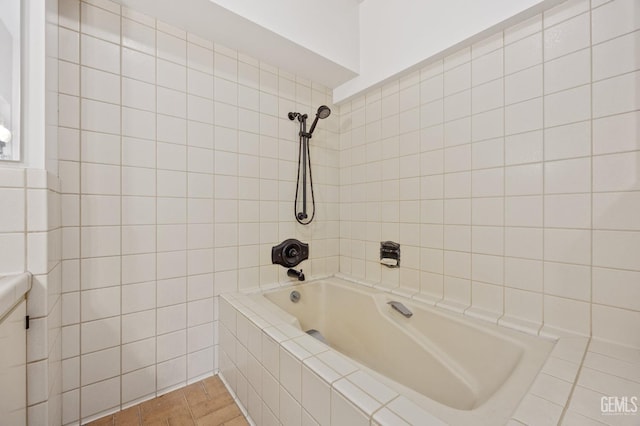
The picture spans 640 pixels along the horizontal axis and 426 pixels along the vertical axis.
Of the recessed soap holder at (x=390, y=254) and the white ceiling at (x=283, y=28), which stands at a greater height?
the white ceiling at (x=283, y=28)

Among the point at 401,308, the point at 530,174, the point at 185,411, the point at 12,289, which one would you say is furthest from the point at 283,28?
the point at 185,411

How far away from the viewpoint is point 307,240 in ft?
6.13

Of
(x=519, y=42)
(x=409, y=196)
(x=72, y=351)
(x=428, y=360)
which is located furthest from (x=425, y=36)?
(x=72, y=351)

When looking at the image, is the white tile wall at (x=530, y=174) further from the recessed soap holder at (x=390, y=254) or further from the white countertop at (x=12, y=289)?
the white countertop at (x=12, y=289)

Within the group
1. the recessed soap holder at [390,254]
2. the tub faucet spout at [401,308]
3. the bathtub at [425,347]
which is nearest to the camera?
the bathtub at [425,347]

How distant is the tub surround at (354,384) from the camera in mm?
608

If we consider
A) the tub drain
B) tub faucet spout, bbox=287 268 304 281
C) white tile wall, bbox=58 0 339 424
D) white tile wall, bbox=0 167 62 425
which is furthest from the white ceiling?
the tub drain

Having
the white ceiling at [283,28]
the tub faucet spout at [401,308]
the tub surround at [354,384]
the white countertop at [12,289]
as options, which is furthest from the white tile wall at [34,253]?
the tub faucet spout at [401,308]

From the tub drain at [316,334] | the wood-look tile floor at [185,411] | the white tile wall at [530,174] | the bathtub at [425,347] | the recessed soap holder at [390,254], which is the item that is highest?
the white tile wall at [530,174]

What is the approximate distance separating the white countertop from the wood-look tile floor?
76cm

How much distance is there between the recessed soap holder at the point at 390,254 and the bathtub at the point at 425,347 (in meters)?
0.19

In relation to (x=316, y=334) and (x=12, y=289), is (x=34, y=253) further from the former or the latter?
(x=316, y=334)

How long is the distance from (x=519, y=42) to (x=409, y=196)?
87 centimetres

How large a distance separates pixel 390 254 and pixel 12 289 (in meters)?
1.64
